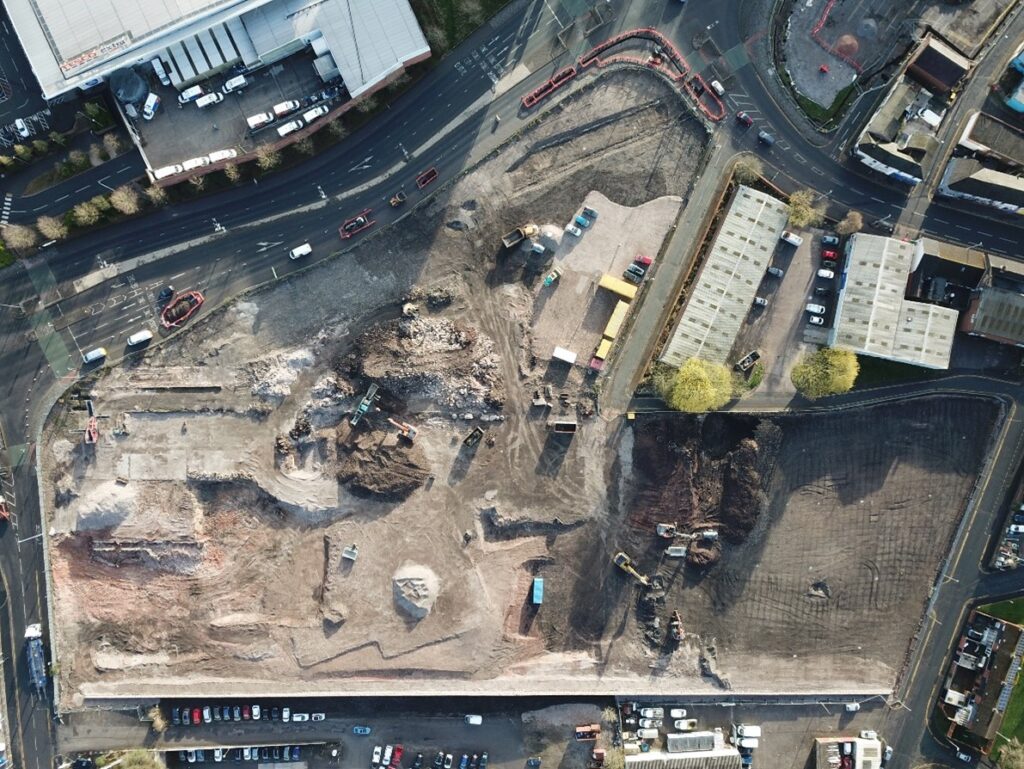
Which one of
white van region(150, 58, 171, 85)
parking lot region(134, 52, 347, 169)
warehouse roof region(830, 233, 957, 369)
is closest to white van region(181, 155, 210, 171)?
parking lot region(134, 52, 347, 169)

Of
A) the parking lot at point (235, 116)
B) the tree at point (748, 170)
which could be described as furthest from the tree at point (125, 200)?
the tree at point (748, 170)

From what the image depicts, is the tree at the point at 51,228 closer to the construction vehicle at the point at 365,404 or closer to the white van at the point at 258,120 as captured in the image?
the white van at the point at 258,120

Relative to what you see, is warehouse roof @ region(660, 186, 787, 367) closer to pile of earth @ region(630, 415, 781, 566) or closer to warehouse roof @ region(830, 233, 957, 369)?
pile of earth @ region(630, 415, 781, 566)

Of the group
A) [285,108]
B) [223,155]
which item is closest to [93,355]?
[223,155]

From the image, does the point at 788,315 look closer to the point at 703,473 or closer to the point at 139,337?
the point at 703,473

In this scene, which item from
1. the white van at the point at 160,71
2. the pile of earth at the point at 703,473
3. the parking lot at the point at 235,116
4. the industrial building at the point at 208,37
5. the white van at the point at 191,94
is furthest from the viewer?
the pile of earth at the point at 703,473

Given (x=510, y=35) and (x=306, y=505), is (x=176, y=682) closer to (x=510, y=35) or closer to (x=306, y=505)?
(x=306, y=505)
